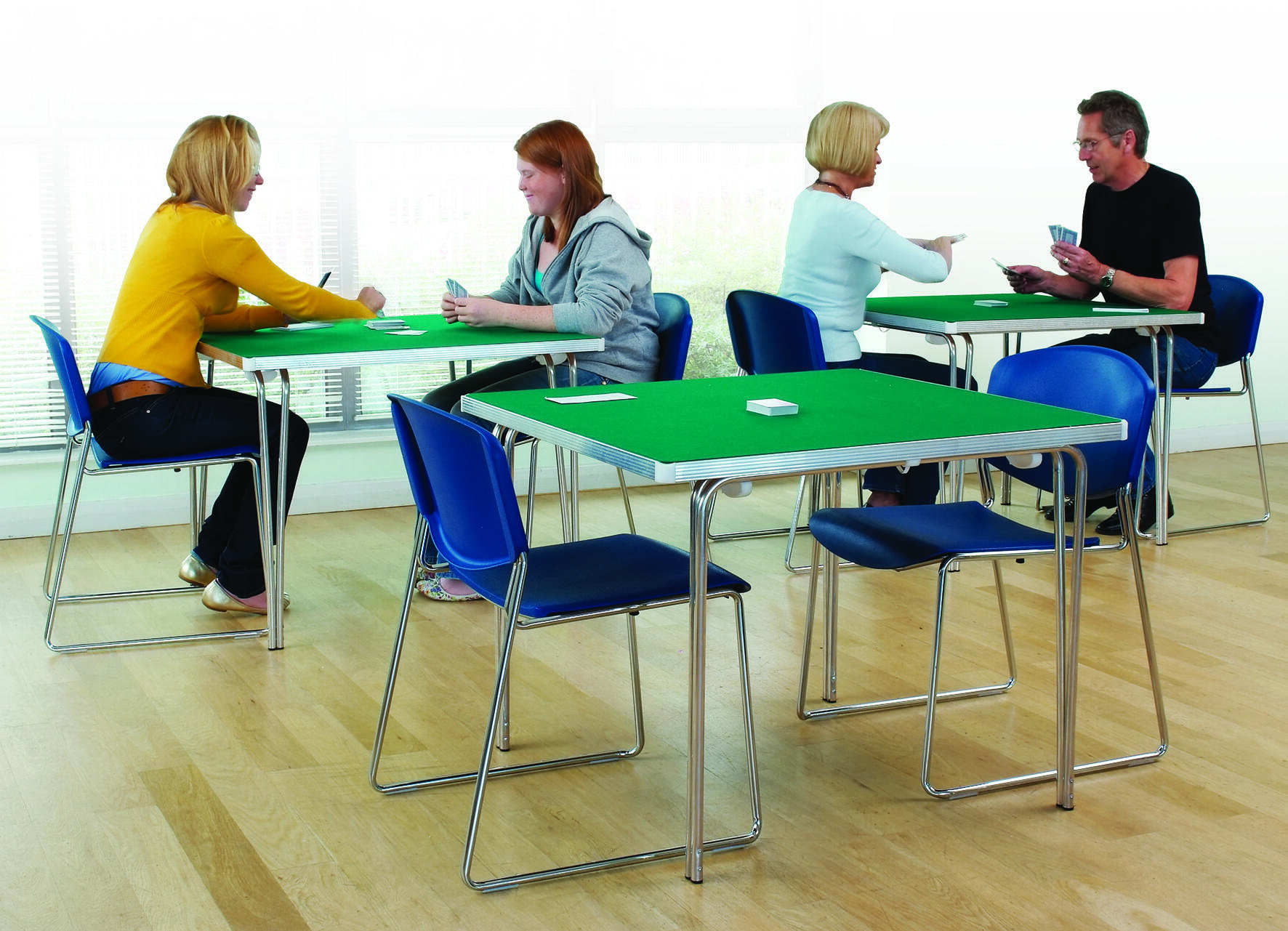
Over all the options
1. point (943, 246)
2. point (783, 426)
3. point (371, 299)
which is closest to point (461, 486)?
point (783, 426)

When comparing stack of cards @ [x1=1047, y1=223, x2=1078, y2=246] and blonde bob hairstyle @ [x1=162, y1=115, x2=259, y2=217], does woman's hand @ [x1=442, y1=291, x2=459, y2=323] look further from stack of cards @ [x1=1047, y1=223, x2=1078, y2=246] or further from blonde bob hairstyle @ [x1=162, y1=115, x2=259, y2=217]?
stack of cards @ [x1=1047, y1=223, x2=1078, y2=246]

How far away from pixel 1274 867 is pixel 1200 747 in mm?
542

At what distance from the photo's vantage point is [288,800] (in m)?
2.57

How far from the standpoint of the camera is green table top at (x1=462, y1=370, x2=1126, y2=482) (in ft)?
7.09

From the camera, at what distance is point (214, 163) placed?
11.7 ft

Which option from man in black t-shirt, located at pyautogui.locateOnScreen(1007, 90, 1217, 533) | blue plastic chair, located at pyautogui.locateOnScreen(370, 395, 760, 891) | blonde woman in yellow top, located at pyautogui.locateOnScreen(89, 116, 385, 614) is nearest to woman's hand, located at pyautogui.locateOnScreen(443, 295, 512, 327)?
blonde woman in yellow top, located at pyautogui.locateOnScreen(89, 116, 385, 614)

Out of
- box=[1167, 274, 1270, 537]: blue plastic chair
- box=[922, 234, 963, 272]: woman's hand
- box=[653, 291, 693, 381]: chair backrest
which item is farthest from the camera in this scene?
box=[1167, 274, 1270, 537]: blue plastic chair

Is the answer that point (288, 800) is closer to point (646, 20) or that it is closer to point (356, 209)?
point (356, 209)

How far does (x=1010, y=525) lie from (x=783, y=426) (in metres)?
0.62

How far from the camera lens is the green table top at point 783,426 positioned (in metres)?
2.16

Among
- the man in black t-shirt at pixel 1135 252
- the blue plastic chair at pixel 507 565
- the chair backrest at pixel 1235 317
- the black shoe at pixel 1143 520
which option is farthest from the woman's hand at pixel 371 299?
the chair backrest at pixel 1235 317

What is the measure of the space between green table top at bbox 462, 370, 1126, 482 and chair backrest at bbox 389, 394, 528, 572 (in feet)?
0.60

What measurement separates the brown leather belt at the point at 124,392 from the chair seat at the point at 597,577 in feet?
4.76

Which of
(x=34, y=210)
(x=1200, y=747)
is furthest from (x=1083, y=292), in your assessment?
(x=34, y=210)
